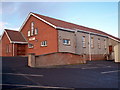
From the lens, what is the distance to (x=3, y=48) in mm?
25344

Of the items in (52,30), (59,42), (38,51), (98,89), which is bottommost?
(98,89)

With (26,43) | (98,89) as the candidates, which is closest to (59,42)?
(26,43)

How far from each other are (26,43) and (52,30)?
7.86 metres

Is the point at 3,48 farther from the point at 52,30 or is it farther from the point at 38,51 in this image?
the point at 52,30

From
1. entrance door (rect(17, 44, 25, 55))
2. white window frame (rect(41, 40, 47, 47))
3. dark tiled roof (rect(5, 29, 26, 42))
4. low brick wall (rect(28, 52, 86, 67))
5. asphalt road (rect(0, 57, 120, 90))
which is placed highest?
dark tiled roof (rect(5, 29, 26, 42))

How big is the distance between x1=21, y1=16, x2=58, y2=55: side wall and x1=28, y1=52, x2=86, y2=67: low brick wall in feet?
9.63

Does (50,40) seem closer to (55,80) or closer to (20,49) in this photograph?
(20,49)

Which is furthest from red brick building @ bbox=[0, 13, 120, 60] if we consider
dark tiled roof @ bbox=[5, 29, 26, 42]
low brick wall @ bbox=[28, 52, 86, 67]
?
low brick wall @ bbox=[28, 52, 86, 67]

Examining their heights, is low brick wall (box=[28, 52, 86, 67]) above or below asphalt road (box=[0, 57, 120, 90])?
above

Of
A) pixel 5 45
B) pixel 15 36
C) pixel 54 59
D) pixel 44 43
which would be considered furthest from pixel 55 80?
pixel 5 45

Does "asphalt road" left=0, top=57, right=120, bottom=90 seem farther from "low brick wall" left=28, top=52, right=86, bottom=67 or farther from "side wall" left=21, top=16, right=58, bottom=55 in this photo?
"side wall" left=21, top=16, right=58, bottom=55

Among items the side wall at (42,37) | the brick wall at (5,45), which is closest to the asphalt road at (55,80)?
the side wall at (42,37)

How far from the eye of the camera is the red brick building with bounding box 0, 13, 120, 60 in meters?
18.3

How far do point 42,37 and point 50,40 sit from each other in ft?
7.47
